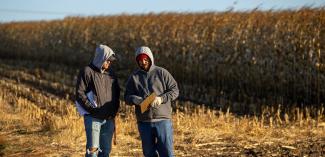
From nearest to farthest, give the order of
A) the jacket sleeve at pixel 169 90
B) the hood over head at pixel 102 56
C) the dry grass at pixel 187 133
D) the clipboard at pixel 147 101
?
the clipboard at pixel 147 101
the jacket sleeve at pixel 169 90
the hood over head at pixel 102 56
the dry grass at pixel 187 133

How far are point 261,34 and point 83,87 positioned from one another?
10284mm

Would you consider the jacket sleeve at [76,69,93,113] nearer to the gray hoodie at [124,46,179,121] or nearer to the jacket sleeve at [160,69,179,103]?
the gray hoodie at [124,46,179,121]

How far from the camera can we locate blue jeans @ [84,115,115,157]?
7223mm

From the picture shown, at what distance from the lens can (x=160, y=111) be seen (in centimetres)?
691

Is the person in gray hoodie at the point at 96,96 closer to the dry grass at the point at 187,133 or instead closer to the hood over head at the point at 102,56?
the hood over head at the point at 102,56

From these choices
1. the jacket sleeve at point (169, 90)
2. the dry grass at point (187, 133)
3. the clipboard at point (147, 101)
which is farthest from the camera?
the dry grass at point (187, 133)

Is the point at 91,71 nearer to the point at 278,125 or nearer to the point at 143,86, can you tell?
the point at 143,86

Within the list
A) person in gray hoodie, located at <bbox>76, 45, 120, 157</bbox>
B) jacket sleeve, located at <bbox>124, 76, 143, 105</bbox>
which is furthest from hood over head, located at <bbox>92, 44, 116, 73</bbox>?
jacket sleeve, located at <bbox>124, 76, 143, 105</bbox>

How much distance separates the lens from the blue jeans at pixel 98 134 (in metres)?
7.22

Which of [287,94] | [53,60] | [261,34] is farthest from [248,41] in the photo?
[53,60]

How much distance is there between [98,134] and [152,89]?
943 mm

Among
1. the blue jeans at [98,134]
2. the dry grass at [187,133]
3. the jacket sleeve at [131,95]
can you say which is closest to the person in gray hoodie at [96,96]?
the blue jeans at [98,134]

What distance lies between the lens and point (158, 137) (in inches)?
274

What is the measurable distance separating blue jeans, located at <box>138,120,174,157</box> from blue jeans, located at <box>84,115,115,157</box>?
22.5 inches
